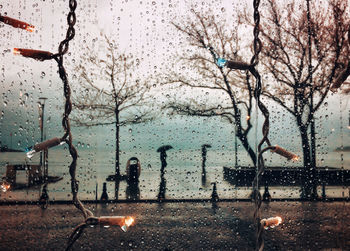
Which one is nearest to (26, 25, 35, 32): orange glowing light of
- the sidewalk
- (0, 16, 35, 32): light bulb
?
(0, 16, 35, 32): light bulb

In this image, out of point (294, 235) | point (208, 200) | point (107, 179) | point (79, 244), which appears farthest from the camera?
point (107, 179)

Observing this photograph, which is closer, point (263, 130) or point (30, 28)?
point (263, 130)

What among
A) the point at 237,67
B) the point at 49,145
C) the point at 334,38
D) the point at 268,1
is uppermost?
the point at 268,1

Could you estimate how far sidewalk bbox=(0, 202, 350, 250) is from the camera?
5438mm

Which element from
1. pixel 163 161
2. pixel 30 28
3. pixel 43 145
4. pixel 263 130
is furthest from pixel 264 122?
pixel 163 161

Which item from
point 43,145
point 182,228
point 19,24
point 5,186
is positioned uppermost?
point 19,24

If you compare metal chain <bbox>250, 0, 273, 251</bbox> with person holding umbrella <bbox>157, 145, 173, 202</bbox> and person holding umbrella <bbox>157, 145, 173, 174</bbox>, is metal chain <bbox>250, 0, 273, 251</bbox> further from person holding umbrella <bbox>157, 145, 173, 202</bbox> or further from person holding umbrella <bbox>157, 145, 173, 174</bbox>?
person holding umbrella <bbox>157, 145, 173, 174</bbox>

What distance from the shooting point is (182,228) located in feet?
21.6

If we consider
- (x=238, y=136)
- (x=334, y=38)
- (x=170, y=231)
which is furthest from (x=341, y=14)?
(x=170, y=231)

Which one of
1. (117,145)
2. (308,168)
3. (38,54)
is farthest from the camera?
(117,145)

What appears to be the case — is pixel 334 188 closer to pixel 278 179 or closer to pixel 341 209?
pixel 278 179

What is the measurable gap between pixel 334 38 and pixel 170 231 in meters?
8.64

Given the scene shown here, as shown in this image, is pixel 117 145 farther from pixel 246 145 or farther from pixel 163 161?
pixel 246 145

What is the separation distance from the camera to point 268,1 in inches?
464
